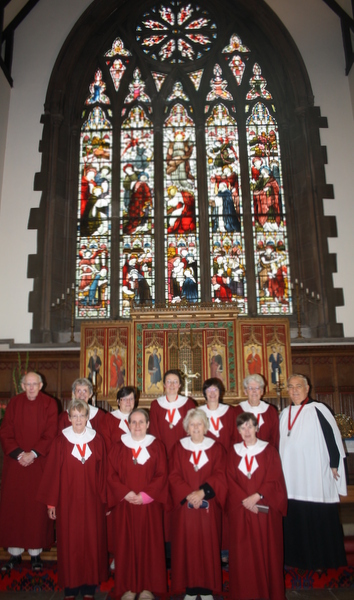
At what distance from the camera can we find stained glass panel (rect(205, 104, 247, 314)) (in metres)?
9.64

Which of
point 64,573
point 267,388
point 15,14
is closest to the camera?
point 64,573

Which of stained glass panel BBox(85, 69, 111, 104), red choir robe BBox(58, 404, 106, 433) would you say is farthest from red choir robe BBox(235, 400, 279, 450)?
stained glass panel BBox(85, 69, 111, 104)

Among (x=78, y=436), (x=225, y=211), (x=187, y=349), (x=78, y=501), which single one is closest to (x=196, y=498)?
(x=78, y=501)

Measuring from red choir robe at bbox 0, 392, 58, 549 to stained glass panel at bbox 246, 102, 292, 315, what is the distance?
222 inches

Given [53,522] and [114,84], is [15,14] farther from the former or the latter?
[53,522]

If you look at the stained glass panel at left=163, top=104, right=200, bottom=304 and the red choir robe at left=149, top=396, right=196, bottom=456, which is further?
the stained glass panel at left=163, top=104, right=200, bottom=304

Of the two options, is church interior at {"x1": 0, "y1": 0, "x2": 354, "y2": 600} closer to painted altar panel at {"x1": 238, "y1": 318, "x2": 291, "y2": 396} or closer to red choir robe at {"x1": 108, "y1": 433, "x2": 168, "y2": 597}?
painted altar panel at {"x1": 238, "y1": 318, "x2": 291, "y2": 396}

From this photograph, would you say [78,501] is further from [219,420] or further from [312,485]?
[312,485]

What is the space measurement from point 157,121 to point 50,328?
4980 millimetres

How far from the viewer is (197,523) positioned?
12.3ft

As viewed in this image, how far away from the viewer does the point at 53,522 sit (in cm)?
464

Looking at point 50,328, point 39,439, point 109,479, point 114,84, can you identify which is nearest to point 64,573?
point 109,479

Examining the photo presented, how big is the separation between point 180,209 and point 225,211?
36.0 inches

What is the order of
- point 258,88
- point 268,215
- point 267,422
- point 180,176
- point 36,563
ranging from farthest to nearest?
point 258,88 < point 180,176 < point 268,215 < point 267,422 < point 36,563
